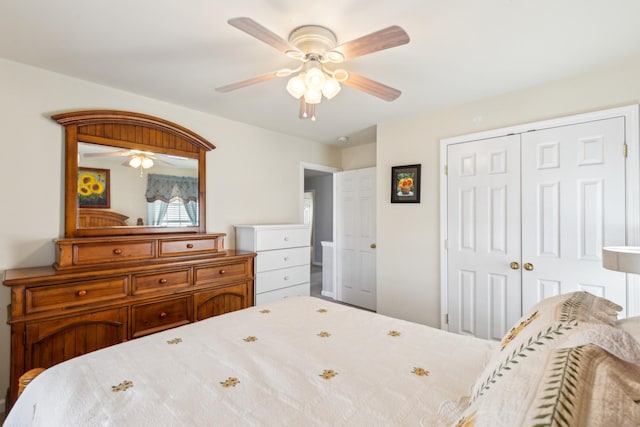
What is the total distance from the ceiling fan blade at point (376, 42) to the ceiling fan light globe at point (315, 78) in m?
0.18

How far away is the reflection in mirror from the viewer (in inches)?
95.0

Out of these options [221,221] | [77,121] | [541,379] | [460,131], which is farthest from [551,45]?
[77,121]

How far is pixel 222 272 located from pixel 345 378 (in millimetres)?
1918

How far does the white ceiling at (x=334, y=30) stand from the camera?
1.53 m

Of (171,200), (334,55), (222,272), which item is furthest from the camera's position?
(171,200)

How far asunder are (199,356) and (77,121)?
2159mm

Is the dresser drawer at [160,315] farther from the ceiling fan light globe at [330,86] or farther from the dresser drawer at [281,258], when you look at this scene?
the ceiling fan light globe at [330,86]

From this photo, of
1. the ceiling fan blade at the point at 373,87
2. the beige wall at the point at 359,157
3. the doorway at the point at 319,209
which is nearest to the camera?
the ceiling fan blade at the point at 373,87

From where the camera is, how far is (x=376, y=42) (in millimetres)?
1411

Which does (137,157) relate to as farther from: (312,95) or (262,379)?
(262,379)

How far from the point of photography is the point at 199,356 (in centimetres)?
129

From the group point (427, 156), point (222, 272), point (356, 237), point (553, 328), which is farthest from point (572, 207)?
point (222, 272)

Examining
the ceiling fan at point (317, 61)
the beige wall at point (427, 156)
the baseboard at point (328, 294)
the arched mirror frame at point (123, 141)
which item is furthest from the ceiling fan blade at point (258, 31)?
the baseboard at point (328, 294)

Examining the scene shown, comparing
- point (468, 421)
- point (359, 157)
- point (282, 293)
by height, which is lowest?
point (282, 293)
